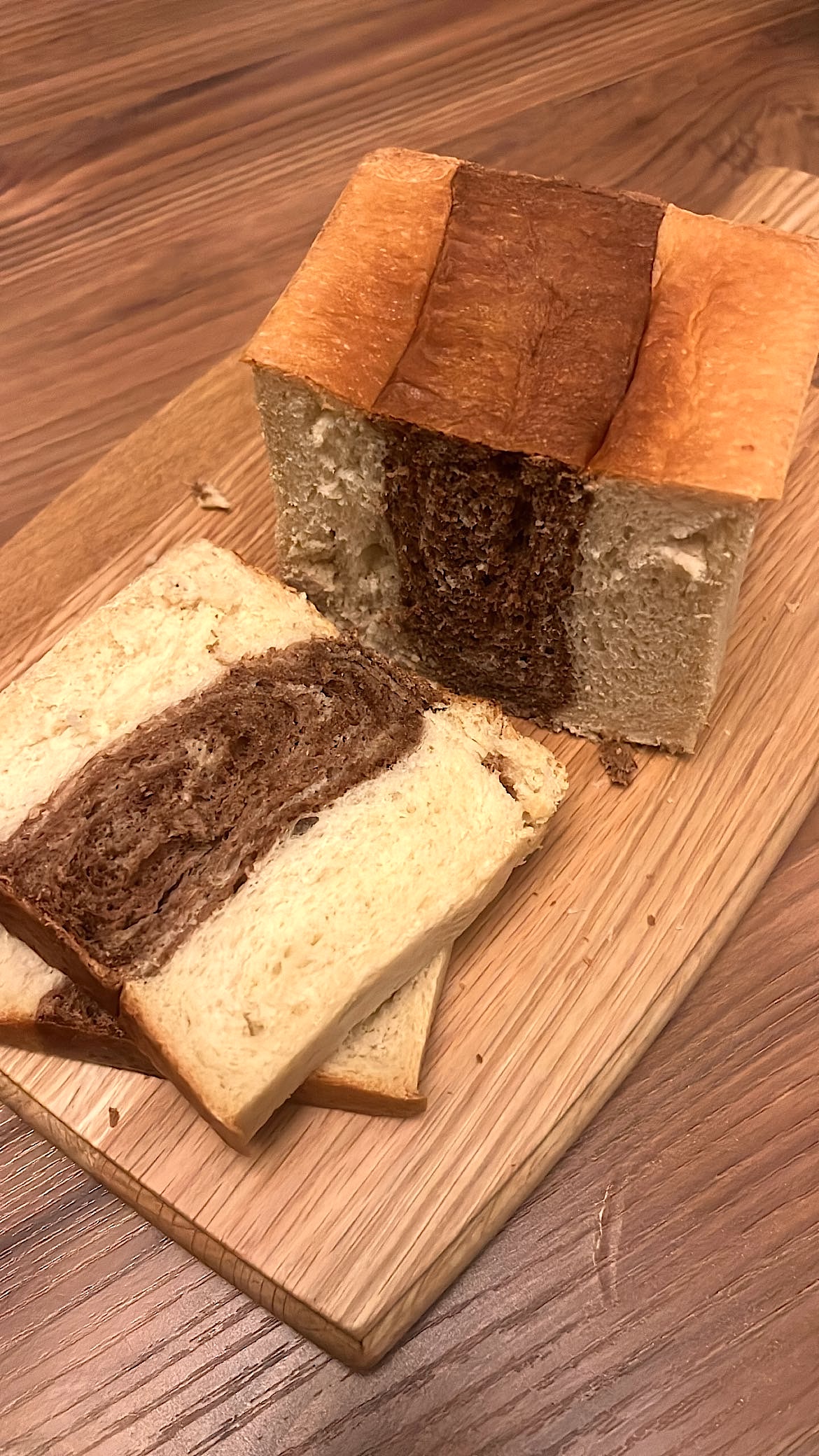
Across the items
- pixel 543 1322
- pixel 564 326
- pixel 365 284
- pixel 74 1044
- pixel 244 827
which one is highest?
pixel 365 284

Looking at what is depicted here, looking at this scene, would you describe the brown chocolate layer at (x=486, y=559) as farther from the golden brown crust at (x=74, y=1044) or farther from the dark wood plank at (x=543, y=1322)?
the golden brown crust at (x=74, y=1044)

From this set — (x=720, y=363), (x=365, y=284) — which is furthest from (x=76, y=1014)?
(x=720, y=363)

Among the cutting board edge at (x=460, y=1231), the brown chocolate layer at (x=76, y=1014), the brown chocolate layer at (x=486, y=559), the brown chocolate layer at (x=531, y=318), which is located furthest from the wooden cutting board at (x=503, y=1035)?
the brown chocolate layer at (x=531, y=318)

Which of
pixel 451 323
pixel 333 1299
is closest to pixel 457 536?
pixel 451 323

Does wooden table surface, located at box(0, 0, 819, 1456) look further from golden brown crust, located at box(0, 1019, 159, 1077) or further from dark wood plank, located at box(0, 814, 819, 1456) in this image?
golden brown crust, located at box(0, 1019, 159, 1077)

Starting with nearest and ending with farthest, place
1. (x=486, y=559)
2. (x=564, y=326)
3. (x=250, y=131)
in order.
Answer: (x=564, y=326), (x=486, y=559), (x=250, y=131)

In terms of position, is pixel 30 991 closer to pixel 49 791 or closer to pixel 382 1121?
pixel 49 791

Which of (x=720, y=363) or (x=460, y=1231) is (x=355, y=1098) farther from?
(x=720, y=363)
